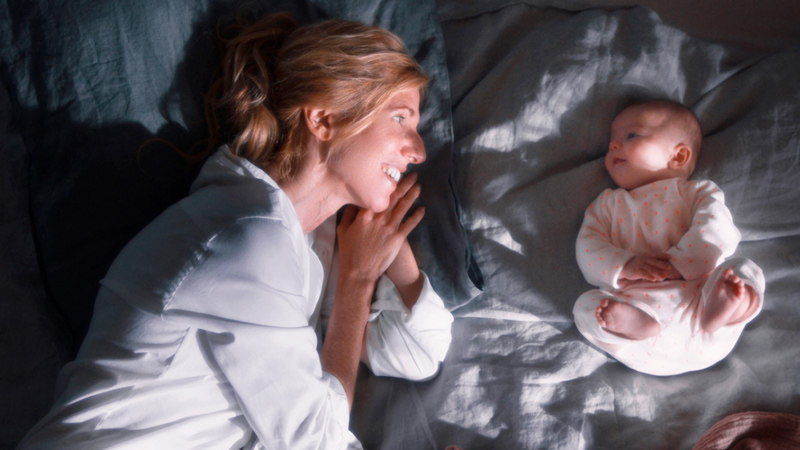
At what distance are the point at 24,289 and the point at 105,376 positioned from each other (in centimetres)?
41

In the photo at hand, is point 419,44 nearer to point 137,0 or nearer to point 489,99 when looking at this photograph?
point 489,99

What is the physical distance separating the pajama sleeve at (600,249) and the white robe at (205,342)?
2.03 feet

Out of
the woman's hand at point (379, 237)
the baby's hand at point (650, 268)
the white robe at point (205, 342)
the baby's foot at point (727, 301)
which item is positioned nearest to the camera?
the white robe at point (205, 342)

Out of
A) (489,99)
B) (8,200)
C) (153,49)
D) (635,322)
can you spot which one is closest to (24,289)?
(8,200)

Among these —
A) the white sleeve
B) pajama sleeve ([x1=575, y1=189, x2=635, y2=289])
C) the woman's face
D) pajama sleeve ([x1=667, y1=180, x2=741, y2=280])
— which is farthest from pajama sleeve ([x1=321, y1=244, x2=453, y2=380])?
pajama sleeve ([x1=667, y1=180, x2=741, y2=280])

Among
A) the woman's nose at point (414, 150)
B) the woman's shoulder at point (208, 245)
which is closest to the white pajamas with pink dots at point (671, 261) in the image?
the woman's nose at point (414, 150)

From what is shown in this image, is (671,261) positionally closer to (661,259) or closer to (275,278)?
(661,259)

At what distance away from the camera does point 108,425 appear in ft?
3.10

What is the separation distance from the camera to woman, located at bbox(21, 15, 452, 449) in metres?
0.95

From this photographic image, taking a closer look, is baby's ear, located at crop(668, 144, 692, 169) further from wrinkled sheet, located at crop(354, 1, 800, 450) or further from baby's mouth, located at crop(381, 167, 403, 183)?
baby's mouth, located at crop(381, 167, 403, 183)

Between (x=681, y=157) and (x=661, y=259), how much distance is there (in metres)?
0.25

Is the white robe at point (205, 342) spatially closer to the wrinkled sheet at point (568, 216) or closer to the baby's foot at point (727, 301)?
the wrinkled sheet at point (568, 216)

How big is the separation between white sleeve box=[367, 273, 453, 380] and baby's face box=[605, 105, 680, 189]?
51 centimetres

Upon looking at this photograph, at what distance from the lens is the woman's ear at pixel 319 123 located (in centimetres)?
116
